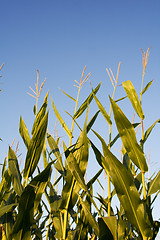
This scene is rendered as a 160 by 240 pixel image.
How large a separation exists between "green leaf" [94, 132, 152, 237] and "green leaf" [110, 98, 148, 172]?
18 cm

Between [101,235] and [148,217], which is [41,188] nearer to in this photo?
[101,235]

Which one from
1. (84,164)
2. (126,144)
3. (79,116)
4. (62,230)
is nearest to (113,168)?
(126,144)

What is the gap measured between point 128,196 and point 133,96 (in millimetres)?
791

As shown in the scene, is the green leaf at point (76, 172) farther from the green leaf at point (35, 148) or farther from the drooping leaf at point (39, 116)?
the drooping leaf at point (39, 116)

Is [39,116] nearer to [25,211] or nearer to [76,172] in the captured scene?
[76,172]

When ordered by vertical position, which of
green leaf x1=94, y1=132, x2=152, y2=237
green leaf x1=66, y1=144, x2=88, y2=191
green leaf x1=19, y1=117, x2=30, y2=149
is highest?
green leaf x1=19, y1=117, x2=30, y2=149

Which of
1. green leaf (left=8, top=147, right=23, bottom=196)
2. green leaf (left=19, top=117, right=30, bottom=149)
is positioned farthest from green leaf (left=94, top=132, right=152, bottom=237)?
green leaf (left=19, top=117, right=30, bottom=149)

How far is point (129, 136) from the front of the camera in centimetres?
182

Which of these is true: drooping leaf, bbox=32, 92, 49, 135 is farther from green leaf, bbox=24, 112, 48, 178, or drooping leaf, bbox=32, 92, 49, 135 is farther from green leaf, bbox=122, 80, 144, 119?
green leaf, bbox=122, 80, 144, 119

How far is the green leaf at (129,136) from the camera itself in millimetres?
1804

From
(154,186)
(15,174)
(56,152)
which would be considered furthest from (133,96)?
(15,174)

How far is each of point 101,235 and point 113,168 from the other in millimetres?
468

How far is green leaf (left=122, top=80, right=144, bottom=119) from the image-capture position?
204 centimetres

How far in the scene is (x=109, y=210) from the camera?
6.60 feet
